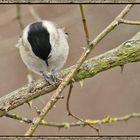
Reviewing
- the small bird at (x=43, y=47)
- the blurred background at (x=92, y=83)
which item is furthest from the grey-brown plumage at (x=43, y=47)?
the blurred background at (x=92, y=83)

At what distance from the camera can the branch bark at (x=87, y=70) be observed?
1827 millimetres

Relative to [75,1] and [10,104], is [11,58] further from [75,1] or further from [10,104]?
[75,1]

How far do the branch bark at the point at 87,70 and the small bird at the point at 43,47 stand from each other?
4 cm

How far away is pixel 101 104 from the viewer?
3.95 metres

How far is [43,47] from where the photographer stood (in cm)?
160

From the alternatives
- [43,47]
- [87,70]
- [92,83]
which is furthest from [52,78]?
[92,83]

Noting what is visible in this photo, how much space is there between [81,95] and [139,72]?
0.52 metres

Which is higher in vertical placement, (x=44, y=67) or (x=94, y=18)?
(x=44, y=67)

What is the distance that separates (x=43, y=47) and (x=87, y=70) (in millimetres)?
315

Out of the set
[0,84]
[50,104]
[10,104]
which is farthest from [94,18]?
[50,104]

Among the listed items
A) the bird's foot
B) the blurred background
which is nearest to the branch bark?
the bird's foot

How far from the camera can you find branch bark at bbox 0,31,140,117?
183 cm

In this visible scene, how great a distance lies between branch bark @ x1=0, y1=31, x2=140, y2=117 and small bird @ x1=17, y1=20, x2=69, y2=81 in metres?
0.04

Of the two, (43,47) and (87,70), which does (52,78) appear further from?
(43,47)
